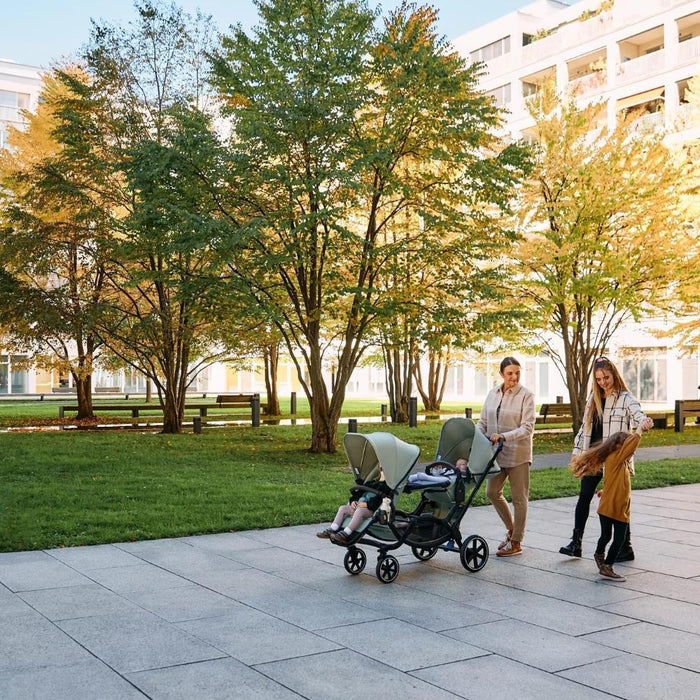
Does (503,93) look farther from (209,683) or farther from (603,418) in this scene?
(209,683)

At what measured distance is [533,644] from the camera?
587 cm

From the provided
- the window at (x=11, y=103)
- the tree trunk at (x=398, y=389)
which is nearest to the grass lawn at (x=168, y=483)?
the tree trunk at (x=398, y=389)

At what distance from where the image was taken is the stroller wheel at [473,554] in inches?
320

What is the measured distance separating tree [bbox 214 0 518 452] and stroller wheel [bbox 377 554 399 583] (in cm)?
1011

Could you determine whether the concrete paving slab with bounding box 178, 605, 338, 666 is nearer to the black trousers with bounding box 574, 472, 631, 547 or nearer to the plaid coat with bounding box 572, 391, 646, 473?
the plaid coat with bounding box 572, 391, 646, 473

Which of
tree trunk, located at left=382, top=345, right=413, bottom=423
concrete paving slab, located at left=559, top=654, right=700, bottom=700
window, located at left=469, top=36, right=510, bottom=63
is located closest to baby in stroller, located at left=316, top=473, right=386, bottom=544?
concrete paving slab, located at left=559, top=654, right=700, bottom=700

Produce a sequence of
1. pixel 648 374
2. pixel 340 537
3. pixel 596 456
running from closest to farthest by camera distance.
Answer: pixel 340 537 → pixel 596 456 → pixel 648 374

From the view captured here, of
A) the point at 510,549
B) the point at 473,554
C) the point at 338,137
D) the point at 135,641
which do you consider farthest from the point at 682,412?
the point at 135,641

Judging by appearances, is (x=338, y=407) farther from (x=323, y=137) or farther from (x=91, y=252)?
(x=91, y=252)

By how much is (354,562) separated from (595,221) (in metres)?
16.1

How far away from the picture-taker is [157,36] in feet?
85.2

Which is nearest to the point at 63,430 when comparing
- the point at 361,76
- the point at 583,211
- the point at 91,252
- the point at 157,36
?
the point at 91,252

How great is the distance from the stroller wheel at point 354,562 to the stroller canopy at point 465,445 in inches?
50.4

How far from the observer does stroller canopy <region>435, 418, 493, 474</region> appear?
8.35 m
